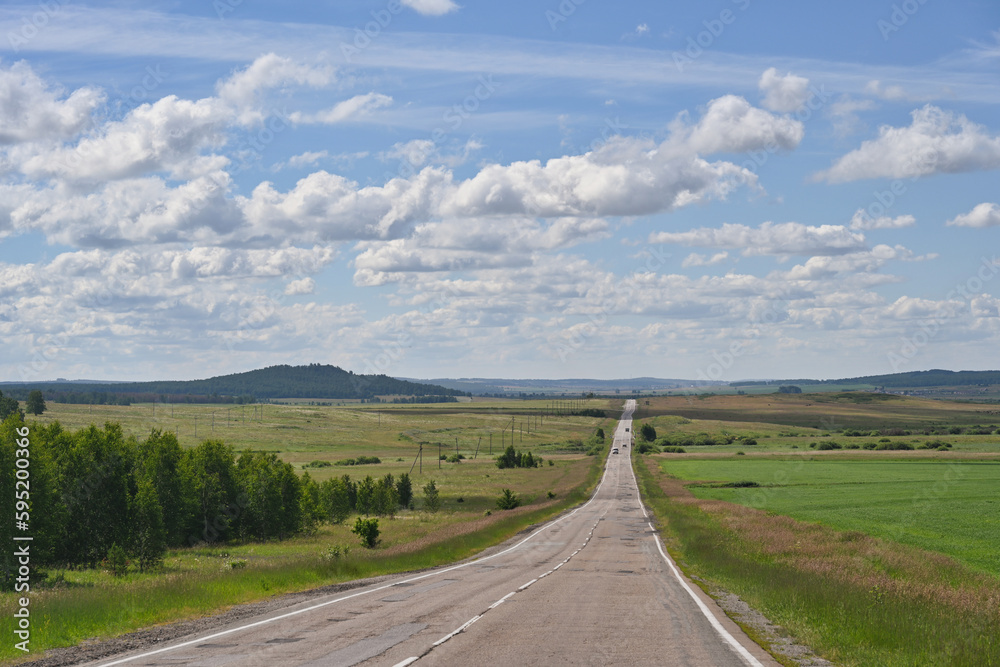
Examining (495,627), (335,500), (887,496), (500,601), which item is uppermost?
(495,627)

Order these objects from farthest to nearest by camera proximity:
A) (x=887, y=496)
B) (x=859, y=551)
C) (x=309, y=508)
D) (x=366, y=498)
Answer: (x=366, y=498) → (x=887, y=496) → (x=309, y=508) → (x=859, y=551)

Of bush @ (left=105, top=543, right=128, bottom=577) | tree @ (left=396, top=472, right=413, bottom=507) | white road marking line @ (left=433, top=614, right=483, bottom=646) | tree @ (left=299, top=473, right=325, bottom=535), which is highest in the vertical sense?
white road marking line @ (left=433, top=614, right=483, bottom=646)

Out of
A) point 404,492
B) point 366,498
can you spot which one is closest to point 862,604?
point 366,498

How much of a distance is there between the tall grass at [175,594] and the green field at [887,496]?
24593mm

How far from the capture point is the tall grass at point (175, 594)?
1730cm

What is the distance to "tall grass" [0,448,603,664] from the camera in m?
17.3

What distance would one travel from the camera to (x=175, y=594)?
71.5 ft

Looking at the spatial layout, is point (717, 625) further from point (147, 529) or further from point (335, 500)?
point (335, 500)

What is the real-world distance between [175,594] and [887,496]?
67.2 metres

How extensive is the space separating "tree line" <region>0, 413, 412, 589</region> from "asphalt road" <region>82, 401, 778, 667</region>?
21.2 meters

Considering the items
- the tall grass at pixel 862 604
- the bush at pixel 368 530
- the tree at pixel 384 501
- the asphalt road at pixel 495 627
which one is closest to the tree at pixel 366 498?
the tree at pixel 384 501

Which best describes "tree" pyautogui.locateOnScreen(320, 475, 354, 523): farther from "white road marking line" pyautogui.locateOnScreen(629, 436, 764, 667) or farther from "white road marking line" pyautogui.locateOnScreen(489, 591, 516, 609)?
"white road marking line" pyautogui.locateOnScreen(489, 591, 516, 609)

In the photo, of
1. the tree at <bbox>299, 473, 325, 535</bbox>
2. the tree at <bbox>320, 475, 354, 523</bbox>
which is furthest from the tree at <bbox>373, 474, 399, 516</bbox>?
the tree at <bbox>299, 473, 325, 535</bbox>

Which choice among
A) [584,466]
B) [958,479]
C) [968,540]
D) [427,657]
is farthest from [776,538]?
[584,466]
